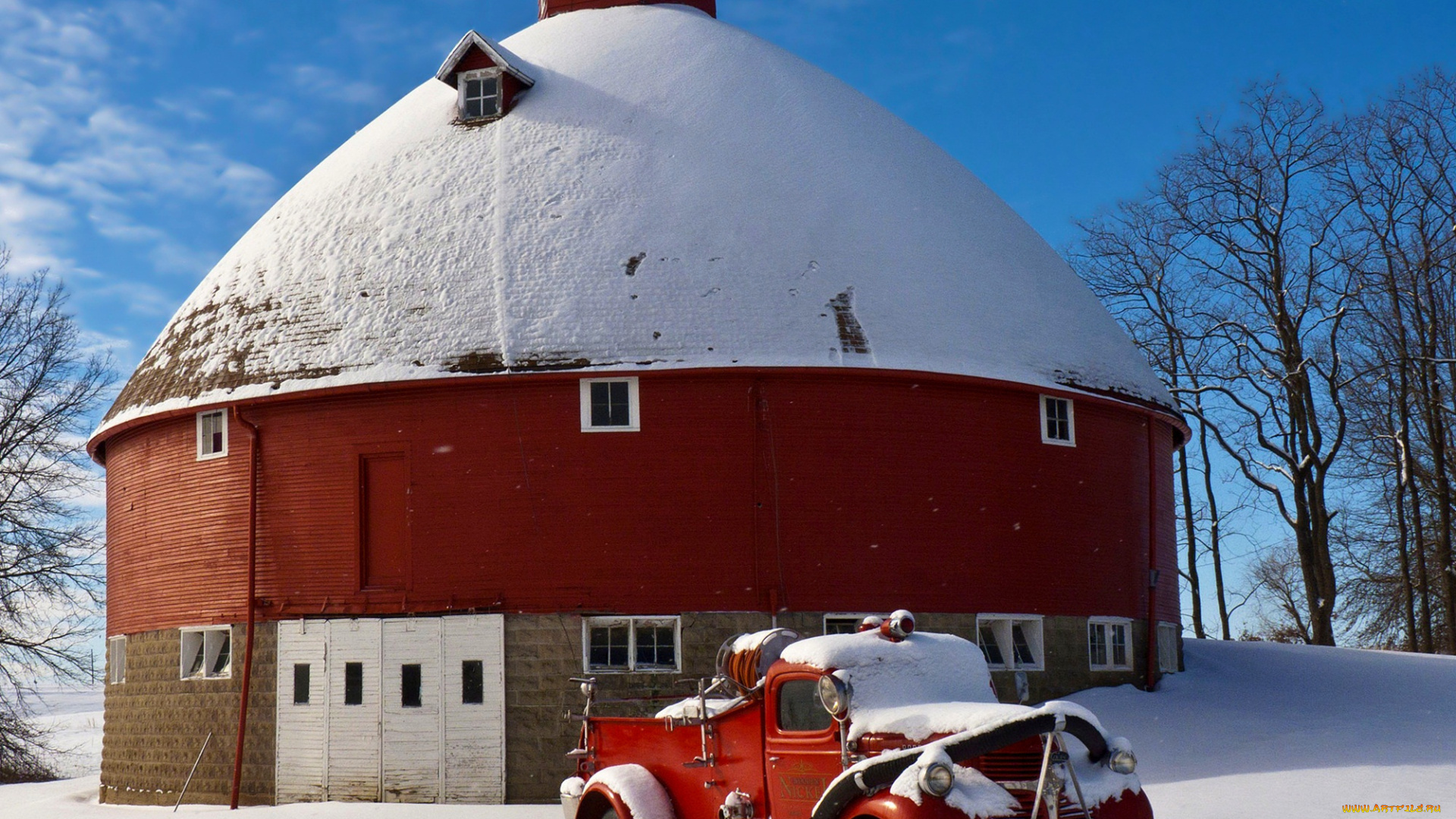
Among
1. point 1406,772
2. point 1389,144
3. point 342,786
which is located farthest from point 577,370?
point 1389,144

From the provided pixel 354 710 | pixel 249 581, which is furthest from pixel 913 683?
pixel 249 581

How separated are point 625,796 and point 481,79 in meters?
15.3

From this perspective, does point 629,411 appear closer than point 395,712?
No

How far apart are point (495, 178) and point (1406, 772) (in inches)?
567

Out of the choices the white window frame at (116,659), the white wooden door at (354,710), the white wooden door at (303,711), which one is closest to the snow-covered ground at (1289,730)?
the white wooden door at (354,710)

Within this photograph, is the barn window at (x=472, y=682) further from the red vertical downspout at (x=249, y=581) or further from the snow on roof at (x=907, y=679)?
the snow on roof at (x=907, y=679)

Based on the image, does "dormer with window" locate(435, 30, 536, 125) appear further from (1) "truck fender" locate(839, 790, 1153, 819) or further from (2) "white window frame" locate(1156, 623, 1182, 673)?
(1) "truck fender" locate(839, 790, 1153, 819)

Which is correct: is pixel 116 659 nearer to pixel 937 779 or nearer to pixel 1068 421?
pixel 1068 421

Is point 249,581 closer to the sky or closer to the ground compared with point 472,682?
closer to the sky

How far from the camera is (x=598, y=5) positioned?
88.4 feet

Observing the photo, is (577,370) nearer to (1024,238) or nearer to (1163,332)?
(1024,238)

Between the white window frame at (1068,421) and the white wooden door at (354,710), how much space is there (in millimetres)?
9924

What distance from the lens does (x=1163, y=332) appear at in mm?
37562

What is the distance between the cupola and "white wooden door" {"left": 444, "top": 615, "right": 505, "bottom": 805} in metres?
13.5
